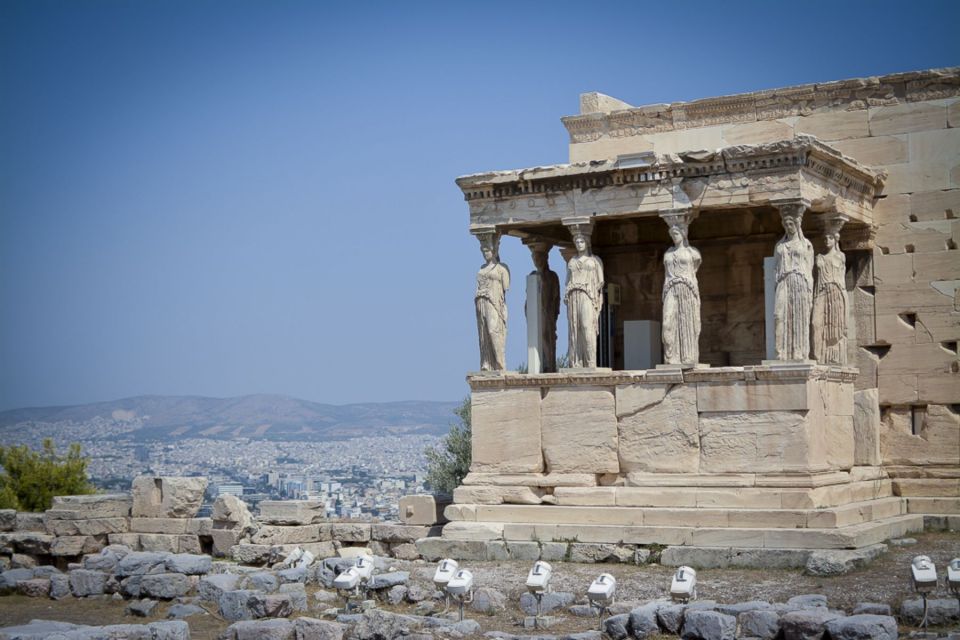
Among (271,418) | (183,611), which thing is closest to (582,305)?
(183,611)

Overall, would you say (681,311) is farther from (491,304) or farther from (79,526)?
(79,526)

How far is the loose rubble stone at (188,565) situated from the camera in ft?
57.0

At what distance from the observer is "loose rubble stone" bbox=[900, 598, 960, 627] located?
42.6 feet

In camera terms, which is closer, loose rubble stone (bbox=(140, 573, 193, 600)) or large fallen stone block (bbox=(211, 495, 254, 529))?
loose rubble stone (bbox=(140, 573, 193, 600))

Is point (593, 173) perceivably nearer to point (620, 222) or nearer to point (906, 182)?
point (620, 222)

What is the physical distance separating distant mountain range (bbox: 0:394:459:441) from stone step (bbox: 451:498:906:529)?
39.1m

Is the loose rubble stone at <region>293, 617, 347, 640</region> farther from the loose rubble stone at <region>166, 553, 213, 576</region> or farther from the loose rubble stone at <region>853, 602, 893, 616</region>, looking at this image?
the loose rubble stone at <region>853, 602, 893, 616</region>

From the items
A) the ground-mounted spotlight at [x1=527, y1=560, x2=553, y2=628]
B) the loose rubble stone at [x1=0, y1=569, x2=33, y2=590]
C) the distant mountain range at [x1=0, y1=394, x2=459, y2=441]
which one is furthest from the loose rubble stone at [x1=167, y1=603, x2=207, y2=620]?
the distant mountain range at [x1=0, y1=394, x2=459, y2=441]

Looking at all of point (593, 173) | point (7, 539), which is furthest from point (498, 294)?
point (7, 539)

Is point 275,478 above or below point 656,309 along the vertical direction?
below

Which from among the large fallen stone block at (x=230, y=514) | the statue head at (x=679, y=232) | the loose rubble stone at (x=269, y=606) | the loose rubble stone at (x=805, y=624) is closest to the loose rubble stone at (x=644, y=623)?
the loose rubble stone at (x=805, y=624)

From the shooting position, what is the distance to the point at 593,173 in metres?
18.9

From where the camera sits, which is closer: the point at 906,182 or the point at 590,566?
the point at 590,566

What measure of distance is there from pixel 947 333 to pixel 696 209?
12.5 ft
